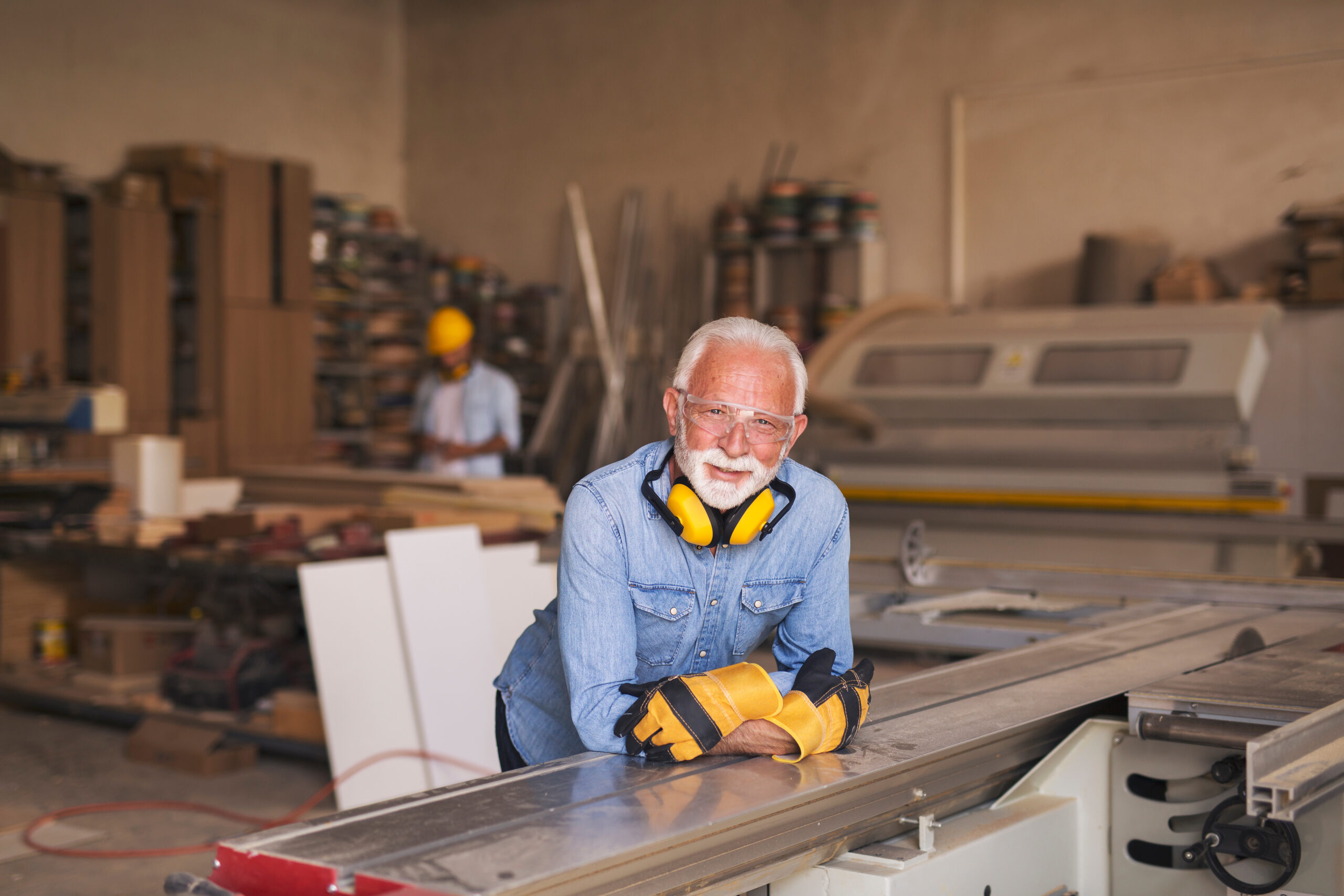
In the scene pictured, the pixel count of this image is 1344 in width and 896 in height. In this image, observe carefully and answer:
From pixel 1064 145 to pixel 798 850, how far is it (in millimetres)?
5997

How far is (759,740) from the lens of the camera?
1.49 m

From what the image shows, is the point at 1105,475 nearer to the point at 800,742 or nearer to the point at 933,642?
the point at 933,642

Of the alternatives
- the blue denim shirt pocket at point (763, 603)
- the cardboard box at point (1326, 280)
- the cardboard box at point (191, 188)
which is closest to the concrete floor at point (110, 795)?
→ the blue denim shirt pocket at point (763, 603)

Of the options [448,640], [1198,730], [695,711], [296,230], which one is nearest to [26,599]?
[448,640]

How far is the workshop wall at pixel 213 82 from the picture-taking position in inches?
285

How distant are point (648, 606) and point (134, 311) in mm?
6383

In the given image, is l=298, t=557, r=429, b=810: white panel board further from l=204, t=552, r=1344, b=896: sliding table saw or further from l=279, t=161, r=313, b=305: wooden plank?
l=279, t=161, r=313, b=305: wooden plank

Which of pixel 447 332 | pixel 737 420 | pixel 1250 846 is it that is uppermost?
pixel 447 332

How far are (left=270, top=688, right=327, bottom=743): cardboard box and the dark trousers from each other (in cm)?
209

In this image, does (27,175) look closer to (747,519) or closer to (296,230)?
(296,230)

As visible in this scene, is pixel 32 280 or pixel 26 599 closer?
pixel 26 599

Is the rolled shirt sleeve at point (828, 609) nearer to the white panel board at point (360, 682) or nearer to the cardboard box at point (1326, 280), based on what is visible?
the white panel board at point (360, 682)

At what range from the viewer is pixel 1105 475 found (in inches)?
168

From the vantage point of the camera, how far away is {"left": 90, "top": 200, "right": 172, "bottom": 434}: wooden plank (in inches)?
276
